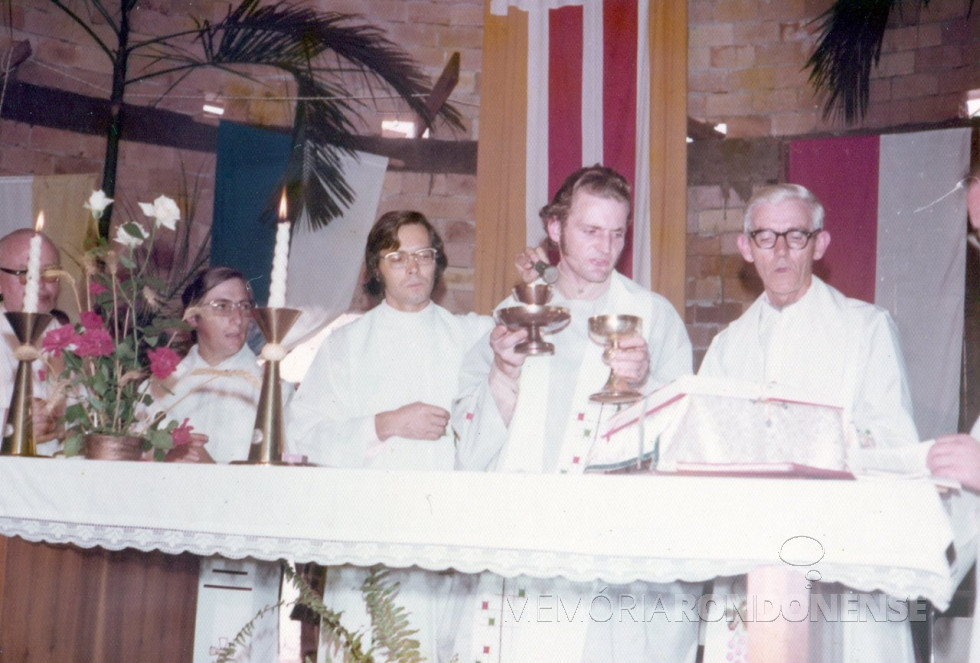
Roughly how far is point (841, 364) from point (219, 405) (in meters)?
2.65

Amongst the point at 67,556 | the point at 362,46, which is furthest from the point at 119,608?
the point at 362,46

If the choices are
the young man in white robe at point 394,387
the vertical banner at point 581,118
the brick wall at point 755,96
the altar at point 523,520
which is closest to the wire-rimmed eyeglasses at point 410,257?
the young man in white robe at point 394,387

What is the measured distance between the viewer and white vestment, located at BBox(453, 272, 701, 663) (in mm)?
3246

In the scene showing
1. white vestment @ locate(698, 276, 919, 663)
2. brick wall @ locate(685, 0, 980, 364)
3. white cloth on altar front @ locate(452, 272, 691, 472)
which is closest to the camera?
white vestment @ locate(698, 276, 919, 663)

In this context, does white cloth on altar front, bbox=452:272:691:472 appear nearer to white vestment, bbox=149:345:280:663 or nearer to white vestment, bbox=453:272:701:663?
white vestment, bbox=453:272:701:663

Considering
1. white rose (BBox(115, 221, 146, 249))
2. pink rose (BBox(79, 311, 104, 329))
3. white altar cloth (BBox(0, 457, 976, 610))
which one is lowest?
white altar cloth (BBox(0, 457, 976, 610))

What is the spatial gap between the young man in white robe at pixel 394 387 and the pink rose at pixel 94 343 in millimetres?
976

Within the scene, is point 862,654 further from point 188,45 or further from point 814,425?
point 188,45

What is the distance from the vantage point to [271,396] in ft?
9.82

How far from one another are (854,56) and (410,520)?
187 inches

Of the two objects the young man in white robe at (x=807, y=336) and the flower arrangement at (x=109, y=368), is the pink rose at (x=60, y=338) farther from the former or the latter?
the young man in white robe at (x=807, y=336)

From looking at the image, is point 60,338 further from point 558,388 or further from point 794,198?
point 794,198

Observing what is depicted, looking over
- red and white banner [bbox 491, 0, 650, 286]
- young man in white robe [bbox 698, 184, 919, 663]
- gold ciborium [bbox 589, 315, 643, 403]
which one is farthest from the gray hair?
red and white banner [bbox 491, 0, 650, 286]

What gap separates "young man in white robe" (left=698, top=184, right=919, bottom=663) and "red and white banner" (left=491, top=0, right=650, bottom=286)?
2.18m
